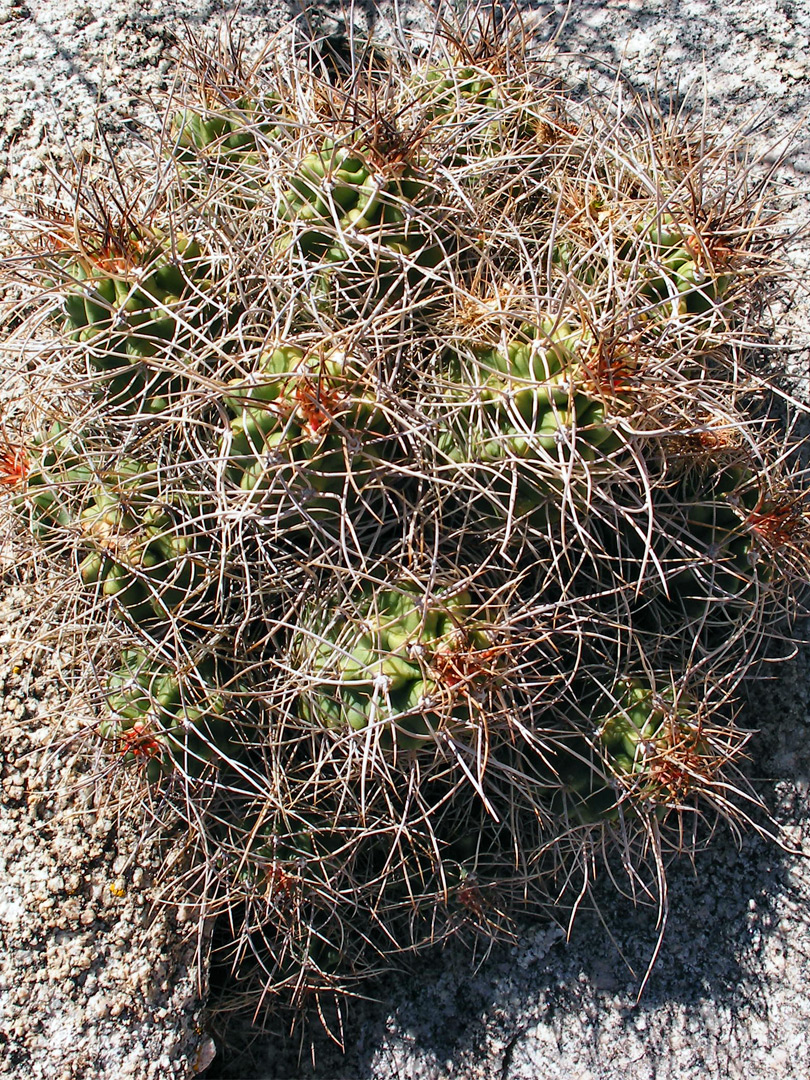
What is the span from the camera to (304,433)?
54.7 inches

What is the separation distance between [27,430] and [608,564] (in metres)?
1.26

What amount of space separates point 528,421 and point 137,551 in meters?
0.78

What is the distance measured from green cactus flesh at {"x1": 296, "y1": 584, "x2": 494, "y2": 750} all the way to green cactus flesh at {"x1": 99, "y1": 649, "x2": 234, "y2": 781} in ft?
0.71

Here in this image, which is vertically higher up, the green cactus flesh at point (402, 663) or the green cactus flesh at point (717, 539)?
the green cactus flesh at point (402, 663)

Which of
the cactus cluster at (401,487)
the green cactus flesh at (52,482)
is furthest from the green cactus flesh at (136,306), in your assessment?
the green cactus flesh at (52,482)

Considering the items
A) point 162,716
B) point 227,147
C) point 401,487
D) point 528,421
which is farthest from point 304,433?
point 227,147

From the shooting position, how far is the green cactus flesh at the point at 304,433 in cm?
137

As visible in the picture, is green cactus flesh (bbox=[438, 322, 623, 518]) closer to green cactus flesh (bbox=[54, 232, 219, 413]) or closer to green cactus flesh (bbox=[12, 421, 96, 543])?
green cactus flesh (bbox=[54, 232, 219, 413])

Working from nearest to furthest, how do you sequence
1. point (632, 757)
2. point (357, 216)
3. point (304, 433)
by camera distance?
point (304, 433)
point (357, 216)
point (632, 757)

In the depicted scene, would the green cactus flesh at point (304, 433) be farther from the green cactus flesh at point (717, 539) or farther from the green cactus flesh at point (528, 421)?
the green cactus flesh at point (717, 539)

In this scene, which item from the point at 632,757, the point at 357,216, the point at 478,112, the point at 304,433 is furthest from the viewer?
the point at 478,112

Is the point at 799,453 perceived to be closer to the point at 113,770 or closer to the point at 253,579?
the point at 253,579

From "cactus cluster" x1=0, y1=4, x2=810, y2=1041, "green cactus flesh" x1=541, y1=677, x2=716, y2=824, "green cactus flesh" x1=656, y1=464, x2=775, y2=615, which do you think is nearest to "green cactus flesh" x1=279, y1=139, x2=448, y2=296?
"cactus cluster" x1=0, y1=4, x2=810, y2=1041

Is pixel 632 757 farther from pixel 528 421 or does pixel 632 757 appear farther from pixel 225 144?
pixel 225 144
